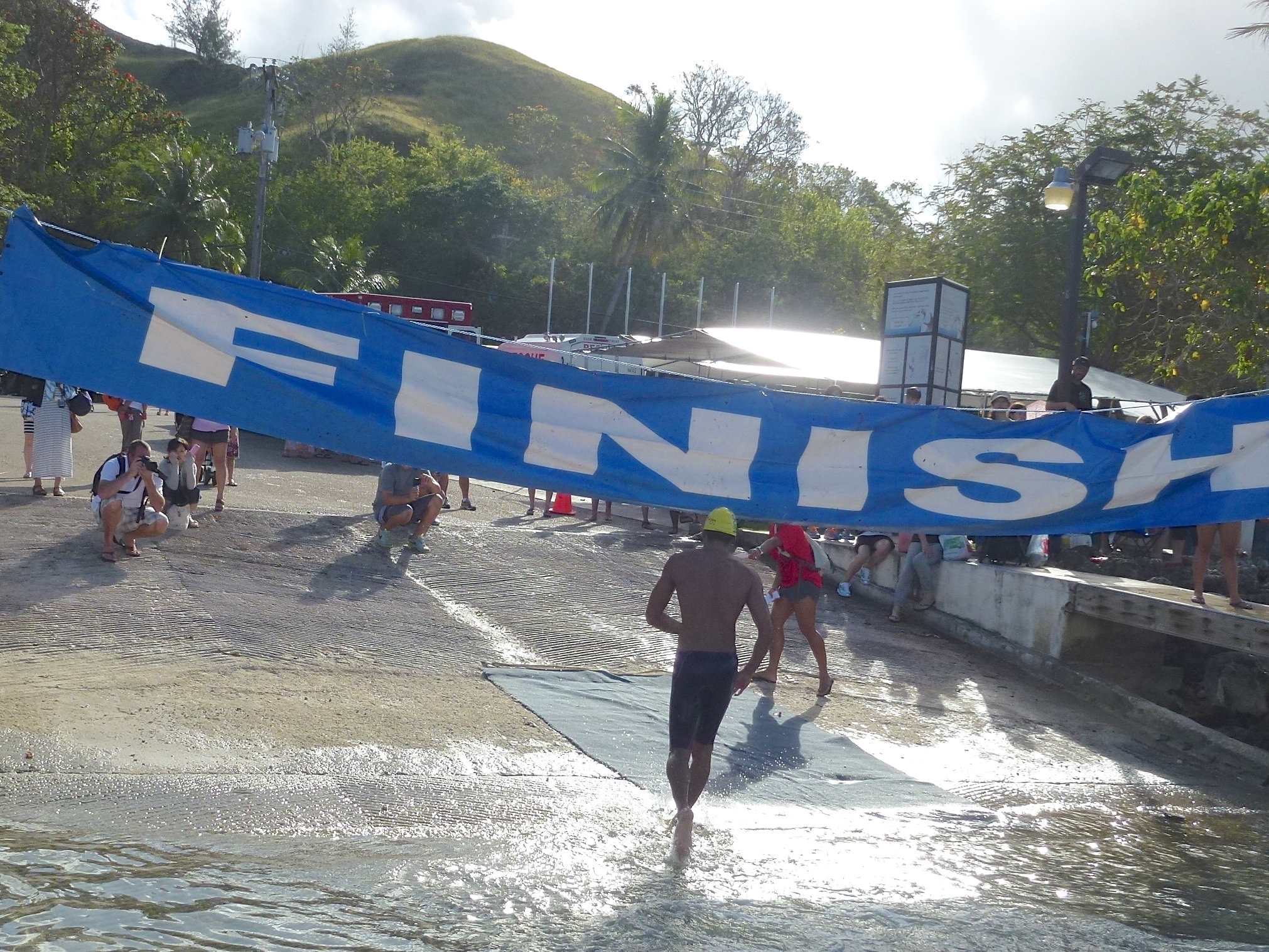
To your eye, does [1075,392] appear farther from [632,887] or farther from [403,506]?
[632,887]

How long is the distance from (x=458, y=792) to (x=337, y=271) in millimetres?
42202

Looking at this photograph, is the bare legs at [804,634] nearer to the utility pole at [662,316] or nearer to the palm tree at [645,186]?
the utility pole at [662,316]

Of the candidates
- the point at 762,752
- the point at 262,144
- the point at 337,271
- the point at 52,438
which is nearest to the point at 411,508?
the point at 52,438

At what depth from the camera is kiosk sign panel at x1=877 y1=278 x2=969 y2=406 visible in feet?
52.3

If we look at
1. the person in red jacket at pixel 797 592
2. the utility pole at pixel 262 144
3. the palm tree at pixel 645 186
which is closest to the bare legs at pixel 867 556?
the person in red jacket at pixel 797 592

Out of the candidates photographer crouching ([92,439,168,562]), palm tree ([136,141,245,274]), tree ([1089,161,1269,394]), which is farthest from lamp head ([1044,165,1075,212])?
palm tree ([136,141,245,274])

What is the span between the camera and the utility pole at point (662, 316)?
51125 millimetres

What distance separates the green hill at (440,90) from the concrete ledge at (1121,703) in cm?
9386

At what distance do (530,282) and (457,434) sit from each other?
50.2 m

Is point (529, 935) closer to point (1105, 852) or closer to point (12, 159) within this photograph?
point (1105, 852)

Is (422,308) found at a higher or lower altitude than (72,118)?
lower

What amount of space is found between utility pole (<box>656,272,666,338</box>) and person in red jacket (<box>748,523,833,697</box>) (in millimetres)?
40479

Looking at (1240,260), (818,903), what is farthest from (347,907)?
(1240,260)

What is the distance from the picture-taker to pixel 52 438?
12.4m
